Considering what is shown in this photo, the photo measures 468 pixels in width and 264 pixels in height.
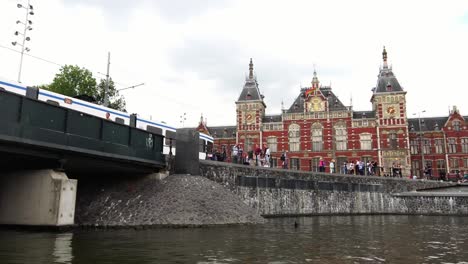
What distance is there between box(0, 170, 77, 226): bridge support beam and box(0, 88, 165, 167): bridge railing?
1507 millimetres

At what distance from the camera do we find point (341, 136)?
62.4 m

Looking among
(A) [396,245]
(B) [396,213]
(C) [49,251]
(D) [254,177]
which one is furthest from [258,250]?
(B) [396,213]

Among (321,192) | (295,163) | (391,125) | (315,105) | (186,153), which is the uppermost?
(315,105)

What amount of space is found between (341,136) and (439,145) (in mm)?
16837

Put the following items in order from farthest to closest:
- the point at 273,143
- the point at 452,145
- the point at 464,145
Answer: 1. the point at 273,143
2. the point at 452,145
3. the point at 464,145

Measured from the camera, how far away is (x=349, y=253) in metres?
9.80

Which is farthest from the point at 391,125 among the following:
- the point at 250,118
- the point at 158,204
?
the point at 158,204

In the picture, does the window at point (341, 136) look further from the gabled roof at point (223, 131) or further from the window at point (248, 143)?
the gabled roof at point (223, 131)

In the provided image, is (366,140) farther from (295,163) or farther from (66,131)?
(66,131)

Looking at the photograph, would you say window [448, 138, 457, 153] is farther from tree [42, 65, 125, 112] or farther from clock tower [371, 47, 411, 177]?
tree [42, 65, 125, 112]

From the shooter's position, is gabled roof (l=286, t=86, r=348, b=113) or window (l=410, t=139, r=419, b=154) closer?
gabled roof (l=286, t=86, r=348, b=113)

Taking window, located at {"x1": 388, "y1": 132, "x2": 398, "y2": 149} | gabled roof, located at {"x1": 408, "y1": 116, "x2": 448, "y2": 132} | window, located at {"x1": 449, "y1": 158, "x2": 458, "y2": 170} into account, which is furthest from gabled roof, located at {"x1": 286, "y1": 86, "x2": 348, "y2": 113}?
window, located at {"x1": 449, "y1": 158, "x2": 458, "y2": 170}

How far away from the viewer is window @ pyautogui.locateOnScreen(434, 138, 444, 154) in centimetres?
6309

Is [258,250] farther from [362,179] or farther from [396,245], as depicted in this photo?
[362,179]
